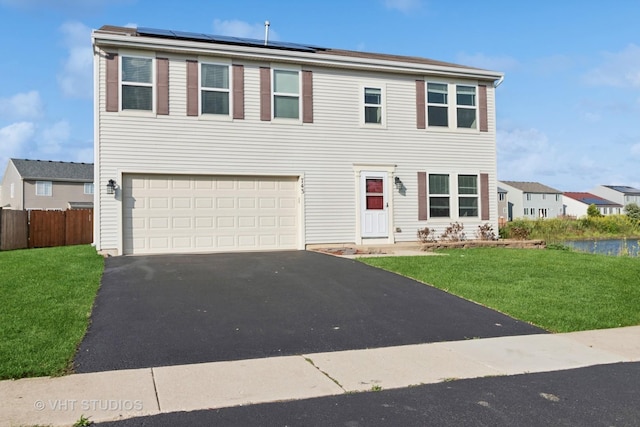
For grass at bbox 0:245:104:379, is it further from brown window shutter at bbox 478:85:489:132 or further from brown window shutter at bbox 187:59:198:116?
brown window shutter at bbox 478:85:489:132

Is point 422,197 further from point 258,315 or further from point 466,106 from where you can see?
point 258,315

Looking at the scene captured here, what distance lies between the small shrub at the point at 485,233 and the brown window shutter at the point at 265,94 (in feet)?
25.8

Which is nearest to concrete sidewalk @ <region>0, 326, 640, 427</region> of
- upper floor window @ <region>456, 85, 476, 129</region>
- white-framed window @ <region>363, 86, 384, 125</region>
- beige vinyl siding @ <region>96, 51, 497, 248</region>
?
beige vinyl siding @ <region>96, 51, 497, 248</region>

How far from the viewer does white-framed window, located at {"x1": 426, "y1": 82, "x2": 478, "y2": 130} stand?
1634cm

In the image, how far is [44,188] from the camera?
4078cm

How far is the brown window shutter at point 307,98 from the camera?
1497cm

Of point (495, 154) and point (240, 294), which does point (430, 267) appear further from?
point (495, 154)

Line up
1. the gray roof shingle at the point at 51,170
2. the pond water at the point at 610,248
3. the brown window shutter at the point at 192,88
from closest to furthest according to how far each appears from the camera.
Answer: the brown window shutter at the point at 192,88 < the pond water at the point at 610,248 < the gray roof shingle at the point at 51,170

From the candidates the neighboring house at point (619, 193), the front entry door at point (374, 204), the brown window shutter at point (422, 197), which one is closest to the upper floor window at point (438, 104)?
the brown window shutter at point (422, 197)

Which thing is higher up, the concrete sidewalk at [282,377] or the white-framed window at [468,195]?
the white-framed window at [468,195]

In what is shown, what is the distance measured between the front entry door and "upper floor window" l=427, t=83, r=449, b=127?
8.59 feet

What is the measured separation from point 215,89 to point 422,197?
7197 mm

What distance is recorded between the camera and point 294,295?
845 cm

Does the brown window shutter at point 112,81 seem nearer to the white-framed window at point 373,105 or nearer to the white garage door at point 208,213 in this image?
the white garage door at point 208,213
